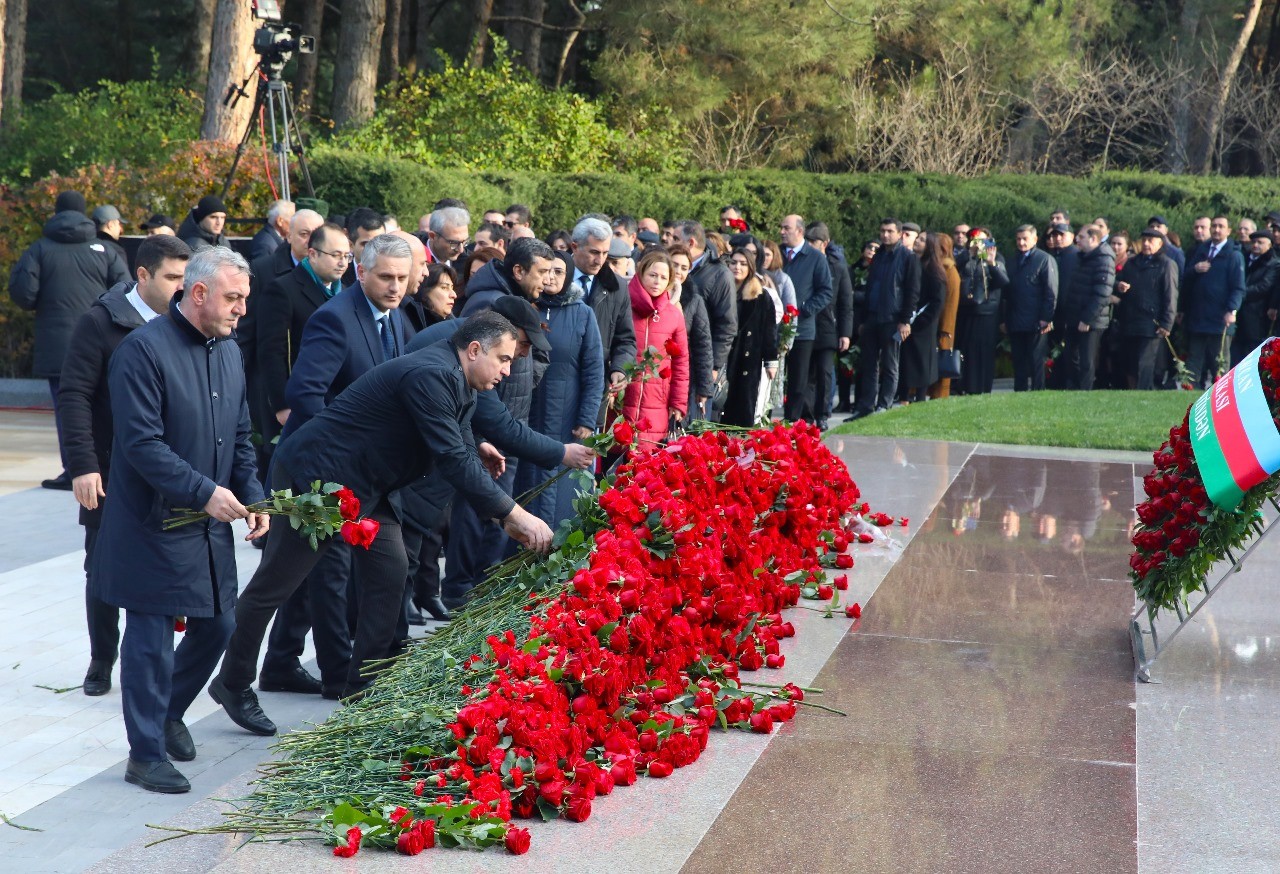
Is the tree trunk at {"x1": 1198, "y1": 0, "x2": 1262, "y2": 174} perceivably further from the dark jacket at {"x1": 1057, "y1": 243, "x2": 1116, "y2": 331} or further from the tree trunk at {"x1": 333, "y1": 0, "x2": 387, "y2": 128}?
the tree trunk at {"x1": 333, "y1": 0, "x2": 387, "y2": 128}

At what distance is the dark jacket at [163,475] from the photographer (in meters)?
4.88

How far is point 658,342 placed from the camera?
911 centimetres

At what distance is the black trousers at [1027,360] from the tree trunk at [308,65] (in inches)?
562

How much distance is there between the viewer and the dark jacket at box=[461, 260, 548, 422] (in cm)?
719

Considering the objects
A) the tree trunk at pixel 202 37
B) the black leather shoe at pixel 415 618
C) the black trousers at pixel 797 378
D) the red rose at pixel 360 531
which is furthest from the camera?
the tree trunk at pixel 202 37

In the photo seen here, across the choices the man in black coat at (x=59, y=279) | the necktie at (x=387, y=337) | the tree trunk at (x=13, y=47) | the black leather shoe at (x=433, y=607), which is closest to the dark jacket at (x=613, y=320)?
the black leather shoe at (x=433, y=607)

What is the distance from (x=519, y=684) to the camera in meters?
4.37

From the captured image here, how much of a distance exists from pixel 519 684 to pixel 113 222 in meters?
8.98

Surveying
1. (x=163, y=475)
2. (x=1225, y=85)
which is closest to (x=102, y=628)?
(x=163, y=475)

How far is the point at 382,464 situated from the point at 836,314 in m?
9.79

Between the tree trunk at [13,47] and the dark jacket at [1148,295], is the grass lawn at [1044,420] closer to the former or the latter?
the dark jacket at [1148,295]

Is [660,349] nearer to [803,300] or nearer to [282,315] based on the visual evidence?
[282,315]

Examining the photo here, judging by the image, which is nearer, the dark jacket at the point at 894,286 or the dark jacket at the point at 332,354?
the dark jacket at the point at 332,354

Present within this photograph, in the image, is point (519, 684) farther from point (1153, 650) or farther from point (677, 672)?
point (1153, 650)
